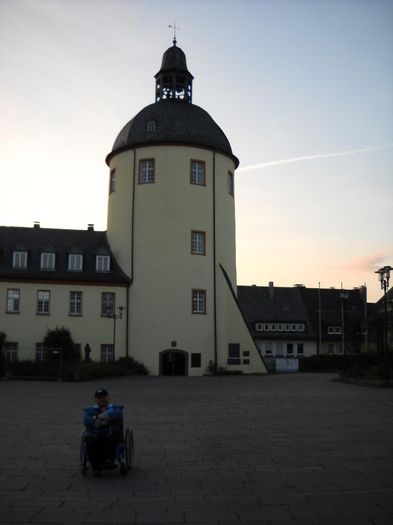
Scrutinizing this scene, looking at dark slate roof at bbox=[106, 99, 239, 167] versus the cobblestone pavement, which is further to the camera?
dark slate roof at bbox=[106, 99, 239, 167]

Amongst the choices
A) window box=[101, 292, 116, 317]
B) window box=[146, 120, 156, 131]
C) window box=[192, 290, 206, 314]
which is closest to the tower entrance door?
window box=[192, 290, 206, 314]

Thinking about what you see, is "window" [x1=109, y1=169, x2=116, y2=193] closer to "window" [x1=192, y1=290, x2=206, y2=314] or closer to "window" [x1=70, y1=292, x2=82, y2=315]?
"window" [x1=70, y1=292, x2=82, y2=315]

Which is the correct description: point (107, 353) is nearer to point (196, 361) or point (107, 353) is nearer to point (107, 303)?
point (107, 303)

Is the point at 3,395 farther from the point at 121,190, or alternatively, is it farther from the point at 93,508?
the point at 121,190

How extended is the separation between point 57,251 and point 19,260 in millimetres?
2635

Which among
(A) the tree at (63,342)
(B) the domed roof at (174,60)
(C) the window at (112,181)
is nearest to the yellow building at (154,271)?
(C) the window at (112,181)

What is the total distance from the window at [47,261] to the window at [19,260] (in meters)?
1.11

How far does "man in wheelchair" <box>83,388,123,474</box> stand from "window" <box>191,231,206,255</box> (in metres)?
33.9

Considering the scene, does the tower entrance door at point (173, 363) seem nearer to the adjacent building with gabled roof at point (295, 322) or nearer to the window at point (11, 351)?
the window at point (11, 351)

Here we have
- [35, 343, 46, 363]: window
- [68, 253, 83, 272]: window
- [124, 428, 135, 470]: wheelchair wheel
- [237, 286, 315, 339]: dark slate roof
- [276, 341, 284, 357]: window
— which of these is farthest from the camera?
[237, 286, 315, 339]: dark slate roof

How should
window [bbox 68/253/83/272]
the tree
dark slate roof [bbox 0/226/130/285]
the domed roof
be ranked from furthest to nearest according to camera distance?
the domed roof
window [bbox 68/253/83/272]
dark slate roof [bbox 0/226/130/285]
the tree

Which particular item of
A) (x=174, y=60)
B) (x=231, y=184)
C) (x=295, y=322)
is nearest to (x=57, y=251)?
(x=231, y=184)

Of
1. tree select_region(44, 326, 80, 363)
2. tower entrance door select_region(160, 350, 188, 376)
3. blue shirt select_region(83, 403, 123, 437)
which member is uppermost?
tree select_region(44, 326, 80, 363)

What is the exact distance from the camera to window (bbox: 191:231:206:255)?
42909 mm
